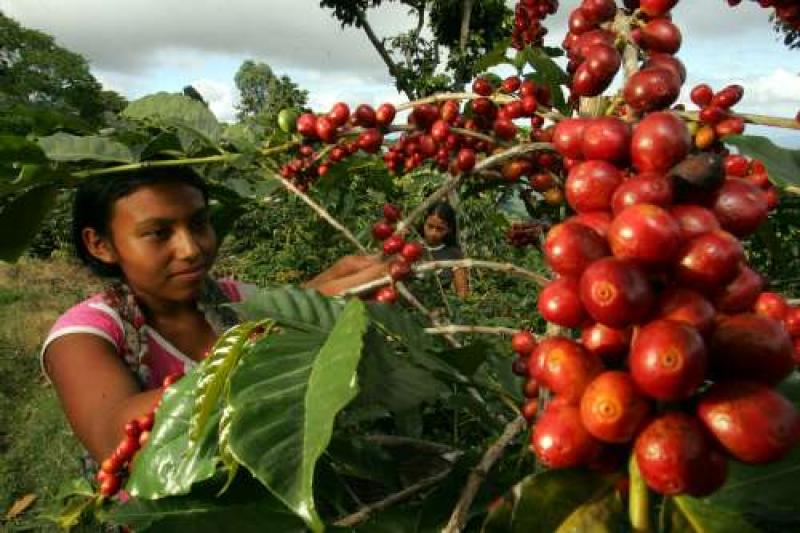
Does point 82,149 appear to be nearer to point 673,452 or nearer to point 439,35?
point 673,452

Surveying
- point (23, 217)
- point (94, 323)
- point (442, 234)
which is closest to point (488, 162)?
point (23, 217)

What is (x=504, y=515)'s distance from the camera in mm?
653

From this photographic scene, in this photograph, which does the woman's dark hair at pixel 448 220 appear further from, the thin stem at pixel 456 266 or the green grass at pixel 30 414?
the thin stem at pixel 456 266

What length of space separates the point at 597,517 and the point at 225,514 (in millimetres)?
451

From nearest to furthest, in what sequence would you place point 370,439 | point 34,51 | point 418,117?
point 370,439 → point 418,117 → point 34,51

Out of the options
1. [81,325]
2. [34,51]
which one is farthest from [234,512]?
[34,51]

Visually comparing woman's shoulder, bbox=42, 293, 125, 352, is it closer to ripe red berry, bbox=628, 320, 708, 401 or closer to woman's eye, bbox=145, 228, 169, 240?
woman's eye, bbox=145, 228, 169, 240

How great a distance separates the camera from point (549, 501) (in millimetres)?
597

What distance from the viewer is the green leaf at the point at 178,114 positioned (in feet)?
4.17

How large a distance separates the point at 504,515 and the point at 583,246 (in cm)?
29

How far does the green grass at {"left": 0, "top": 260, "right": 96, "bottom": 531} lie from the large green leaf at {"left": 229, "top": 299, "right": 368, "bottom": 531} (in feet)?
11.0

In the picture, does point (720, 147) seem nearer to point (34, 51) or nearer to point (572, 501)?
point (572, 501)

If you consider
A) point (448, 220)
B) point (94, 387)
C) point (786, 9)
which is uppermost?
point (786, 9)

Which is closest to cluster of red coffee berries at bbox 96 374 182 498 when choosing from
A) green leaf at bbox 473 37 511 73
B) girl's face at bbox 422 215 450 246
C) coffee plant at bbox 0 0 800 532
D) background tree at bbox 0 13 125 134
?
coffee plant at bbox 0 0 800 532
